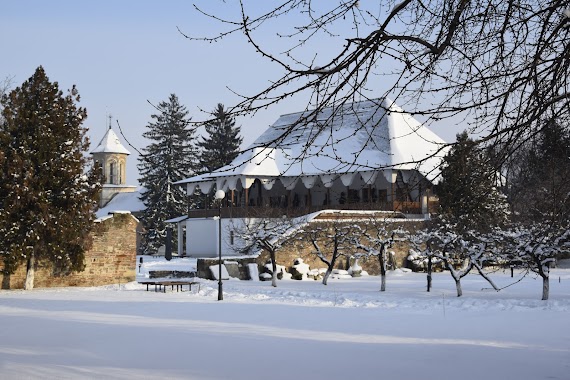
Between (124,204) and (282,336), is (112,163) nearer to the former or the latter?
(124,204)

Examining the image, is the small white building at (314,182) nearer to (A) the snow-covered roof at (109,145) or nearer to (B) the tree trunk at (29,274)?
(B) the tree trunk at (29,274)

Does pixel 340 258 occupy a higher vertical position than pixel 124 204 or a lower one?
lower

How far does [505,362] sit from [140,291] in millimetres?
16390

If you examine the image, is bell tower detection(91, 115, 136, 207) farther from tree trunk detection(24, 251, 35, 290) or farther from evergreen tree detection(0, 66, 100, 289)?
tree trunk detection(24, 251, 35, 290)

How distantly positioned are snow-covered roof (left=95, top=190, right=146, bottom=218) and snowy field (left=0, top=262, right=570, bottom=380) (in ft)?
134

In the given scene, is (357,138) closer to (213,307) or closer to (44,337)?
(213,307)

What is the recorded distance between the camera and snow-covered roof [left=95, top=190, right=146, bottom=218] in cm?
6366

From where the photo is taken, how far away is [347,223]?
112 feet

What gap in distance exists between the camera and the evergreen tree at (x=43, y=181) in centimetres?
2350

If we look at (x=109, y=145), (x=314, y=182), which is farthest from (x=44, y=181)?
(x=109, y=145)

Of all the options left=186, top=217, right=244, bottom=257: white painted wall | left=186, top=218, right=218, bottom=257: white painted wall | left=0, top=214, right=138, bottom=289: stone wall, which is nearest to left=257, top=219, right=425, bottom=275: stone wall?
left=186, top=217, right=244, bottom=257: white painted wall

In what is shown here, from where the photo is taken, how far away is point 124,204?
65500mm

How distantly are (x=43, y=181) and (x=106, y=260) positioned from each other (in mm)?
4110

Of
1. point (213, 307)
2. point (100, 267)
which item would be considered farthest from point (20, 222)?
point (213, 307)
